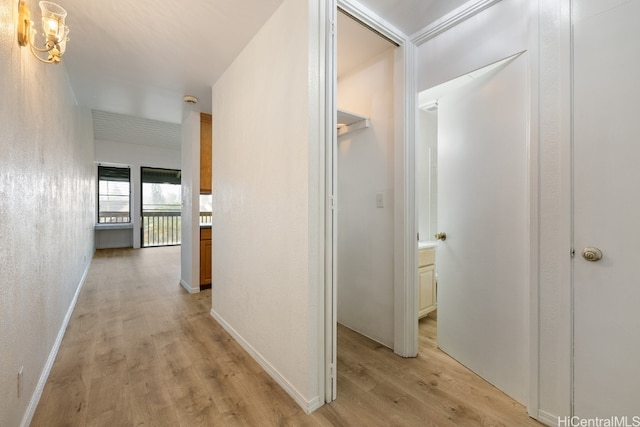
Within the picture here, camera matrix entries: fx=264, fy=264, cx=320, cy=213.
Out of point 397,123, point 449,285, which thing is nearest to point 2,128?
point 397,123

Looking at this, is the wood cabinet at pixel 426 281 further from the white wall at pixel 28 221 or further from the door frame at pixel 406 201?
the white wall at pixel 28 221

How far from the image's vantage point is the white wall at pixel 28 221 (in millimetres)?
1193

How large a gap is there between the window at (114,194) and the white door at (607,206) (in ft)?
29.2

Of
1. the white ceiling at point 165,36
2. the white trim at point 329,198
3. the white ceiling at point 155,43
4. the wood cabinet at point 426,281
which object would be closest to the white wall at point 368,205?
the white ceiling at point 165,36

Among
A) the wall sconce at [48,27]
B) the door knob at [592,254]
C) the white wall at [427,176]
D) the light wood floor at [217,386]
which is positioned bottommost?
the light wood floor at [217,386]

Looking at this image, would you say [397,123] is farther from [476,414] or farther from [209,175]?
[209,175]

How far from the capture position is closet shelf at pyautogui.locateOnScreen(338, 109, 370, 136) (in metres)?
2.32

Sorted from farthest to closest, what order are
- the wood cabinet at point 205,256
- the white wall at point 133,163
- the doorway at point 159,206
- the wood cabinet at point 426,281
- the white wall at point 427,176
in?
the doorway at point 159,206 → the white wall at point 133,163 → the wood cabinet at point 205,256 → the white wall at point 427,176 → the wood cabinet at point 426,281

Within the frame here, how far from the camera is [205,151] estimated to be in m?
3.84

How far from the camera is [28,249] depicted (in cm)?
151

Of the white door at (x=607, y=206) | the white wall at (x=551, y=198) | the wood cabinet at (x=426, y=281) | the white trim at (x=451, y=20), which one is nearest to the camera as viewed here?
the white door at (x=607, y=206)

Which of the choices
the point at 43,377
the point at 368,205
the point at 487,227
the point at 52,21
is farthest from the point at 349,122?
the point at 43,377

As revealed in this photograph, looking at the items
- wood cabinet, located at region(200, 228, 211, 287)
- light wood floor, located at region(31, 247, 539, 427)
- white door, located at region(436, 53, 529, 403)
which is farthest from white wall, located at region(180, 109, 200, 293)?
white door, located at region(436, 53, 529, 403)

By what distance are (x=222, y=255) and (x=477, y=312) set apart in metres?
2.26
